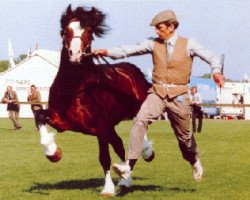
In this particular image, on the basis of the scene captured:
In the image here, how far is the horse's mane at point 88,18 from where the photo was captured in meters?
8.58

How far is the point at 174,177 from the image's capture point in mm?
10422

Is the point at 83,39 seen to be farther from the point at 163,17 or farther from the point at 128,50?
the point at 163,17

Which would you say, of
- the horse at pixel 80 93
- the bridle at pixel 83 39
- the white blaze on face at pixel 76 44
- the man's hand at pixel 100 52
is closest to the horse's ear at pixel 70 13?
the horse at pixel 80 93

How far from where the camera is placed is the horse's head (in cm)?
798

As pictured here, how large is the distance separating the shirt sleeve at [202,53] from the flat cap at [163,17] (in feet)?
1.46

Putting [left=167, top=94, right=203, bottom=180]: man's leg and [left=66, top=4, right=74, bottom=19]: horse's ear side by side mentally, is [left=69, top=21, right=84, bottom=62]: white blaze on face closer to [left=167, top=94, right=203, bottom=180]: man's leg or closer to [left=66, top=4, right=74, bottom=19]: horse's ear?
[left=66, top=4, right=74, bottom=19]: horse's ear

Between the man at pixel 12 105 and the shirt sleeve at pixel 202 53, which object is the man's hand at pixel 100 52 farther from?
the man at pixel 12 105

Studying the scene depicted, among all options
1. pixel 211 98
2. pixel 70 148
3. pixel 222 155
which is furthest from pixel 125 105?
pixel 211 98

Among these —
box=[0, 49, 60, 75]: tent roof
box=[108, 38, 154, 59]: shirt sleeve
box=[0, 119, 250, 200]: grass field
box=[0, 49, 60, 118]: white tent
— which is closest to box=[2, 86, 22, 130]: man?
box=[0, 119, 250, 200]: grass field

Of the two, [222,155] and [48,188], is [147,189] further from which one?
[222,155]

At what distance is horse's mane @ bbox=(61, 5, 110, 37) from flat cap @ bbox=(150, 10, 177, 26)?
3.76 ft

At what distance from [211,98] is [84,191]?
5387cm

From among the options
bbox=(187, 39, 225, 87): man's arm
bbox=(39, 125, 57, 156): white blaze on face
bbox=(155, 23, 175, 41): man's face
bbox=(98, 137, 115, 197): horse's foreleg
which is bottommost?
bbox=(98, 137, 115, 197): horse's foreleg

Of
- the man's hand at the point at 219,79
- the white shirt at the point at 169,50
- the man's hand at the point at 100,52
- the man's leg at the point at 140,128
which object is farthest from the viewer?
the white shirt at the point at 169,50
